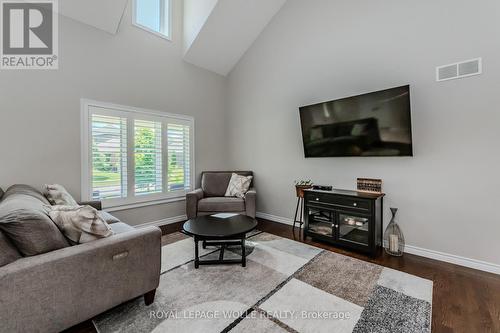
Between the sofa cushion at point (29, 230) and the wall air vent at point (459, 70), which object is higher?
the wall air vent at point (459, 70)

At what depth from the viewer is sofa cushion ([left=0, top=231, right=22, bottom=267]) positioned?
121 centimetres

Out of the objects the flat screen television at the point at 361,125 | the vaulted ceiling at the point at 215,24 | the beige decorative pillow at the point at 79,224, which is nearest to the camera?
the beige decorative pillow at the point at 79,224

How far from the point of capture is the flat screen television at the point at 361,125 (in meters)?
2.57

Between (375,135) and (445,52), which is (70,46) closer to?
(375,135)

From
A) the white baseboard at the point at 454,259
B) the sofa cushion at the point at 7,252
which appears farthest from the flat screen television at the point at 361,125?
the sofa cushion at the point at 7,252

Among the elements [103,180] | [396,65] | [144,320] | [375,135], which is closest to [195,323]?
[144,320]

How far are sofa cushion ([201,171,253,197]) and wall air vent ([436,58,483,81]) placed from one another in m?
3.05

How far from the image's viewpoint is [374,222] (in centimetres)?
259

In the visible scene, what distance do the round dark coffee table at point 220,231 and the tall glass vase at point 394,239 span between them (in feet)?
5.47

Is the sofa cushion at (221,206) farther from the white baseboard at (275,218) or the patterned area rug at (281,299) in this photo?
the patterned area rug at (281,299)

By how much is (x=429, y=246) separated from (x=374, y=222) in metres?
0.72

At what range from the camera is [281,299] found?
71.9 inches

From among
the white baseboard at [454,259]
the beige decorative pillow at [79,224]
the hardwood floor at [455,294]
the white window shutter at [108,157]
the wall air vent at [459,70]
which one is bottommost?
the hardwood floor at [455,294]

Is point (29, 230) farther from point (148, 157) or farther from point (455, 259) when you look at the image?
point (455, 259)
